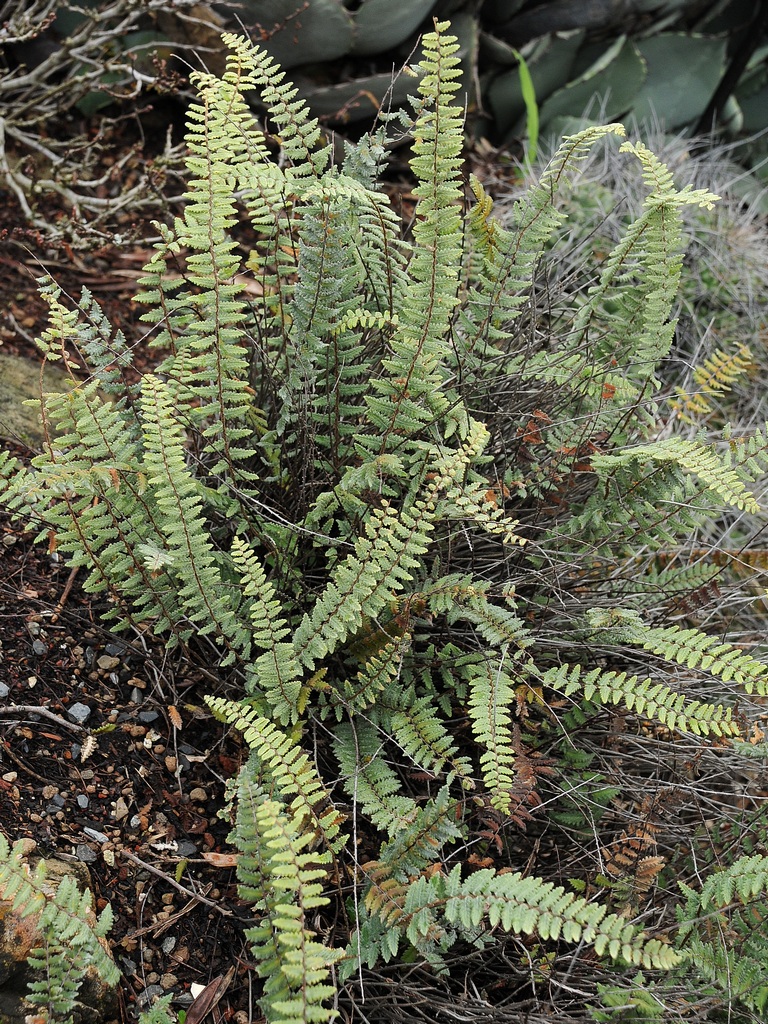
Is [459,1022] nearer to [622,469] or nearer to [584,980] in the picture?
[584,980]

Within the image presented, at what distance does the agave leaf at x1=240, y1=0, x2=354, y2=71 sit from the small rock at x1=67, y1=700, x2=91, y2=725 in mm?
2292

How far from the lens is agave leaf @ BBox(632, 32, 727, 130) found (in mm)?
4219

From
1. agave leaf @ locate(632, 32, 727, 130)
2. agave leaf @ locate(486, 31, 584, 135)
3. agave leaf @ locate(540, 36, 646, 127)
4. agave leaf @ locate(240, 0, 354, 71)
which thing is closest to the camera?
agave leaf @ locate(240, 0, 354, 71)

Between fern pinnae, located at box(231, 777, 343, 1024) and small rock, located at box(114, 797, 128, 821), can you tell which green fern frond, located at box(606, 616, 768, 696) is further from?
small rock, located at box(114, 797, 128, 821)

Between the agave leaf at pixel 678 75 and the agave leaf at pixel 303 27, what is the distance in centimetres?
158

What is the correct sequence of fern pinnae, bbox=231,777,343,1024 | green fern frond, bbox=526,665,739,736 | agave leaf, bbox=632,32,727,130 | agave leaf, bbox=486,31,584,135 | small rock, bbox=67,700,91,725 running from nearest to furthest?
fern pinnae, bbox=231,777,343,1024 < green fern frond, bbox=526,665,739,736 < small rock, bbox=67,700,91,725 < agave leaf, bbox=486,31,584,135 < agave leaf, bbox=632,32,727,130

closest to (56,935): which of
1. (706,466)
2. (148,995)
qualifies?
(148,995)

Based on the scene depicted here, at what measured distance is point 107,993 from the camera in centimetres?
158

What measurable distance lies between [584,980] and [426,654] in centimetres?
67

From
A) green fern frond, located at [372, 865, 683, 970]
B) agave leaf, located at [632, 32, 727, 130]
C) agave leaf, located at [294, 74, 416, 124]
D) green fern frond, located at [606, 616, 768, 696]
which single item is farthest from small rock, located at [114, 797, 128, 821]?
agave leaf, located at [632, 32, 727, 130]

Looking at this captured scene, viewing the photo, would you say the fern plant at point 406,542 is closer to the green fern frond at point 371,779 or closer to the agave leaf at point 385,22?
the green fern frond at point 371,779

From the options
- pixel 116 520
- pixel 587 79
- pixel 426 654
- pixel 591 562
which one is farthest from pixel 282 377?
pixel 587 79

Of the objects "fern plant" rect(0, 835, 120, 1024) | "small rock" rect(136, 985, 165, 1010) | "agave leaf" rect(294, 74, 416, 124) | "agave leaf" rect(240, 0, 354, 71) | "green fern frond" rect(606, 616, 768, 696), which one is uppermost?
"agave leaf" rect(240, 0, 354, 71)

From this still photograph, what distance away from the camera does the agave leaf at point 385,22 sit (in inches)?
127
